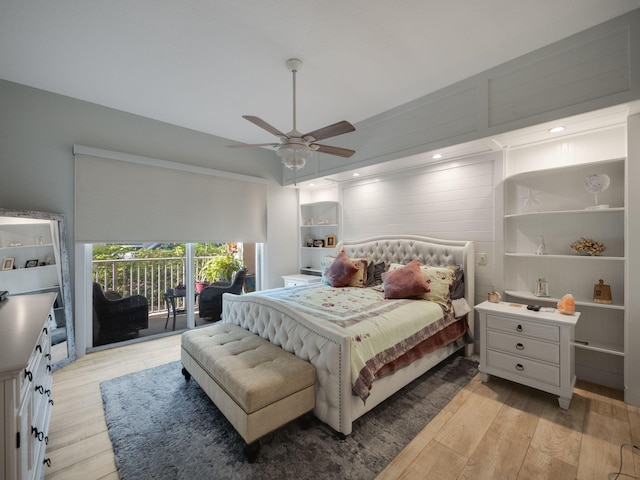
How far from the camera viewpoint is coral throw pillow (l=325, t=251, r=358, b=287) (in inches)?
143

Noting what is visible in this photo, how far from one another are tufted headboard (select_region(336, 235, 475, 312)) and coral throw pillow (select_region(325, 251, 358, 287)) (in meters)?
0.47

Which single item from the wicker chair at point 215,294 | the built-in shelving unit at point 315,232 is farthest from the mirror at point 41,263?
→ the built-in shelving unit at point 315,232

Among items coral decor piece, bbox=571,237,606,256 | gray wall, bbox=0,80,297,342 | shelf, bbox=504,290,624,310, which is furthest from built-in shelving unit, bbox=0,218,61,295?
coral decor piece, bbox=571,237,606,256

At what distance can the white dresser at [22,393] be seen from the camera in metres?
1.07

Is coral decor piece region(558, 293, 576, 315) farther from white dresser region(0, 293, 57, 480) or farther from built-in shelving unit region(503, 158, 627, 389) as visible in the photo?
white dresser region(0, 293, 57, 480)

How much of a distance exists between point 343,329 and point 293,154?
1.46 meters

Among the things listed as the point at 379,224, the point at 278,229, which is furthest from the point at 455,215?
the point at 278,229

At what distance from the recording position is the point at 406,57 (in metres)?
2.41

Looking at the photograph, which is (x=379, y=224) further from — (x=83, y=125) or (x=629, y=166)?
(x=83, y=125)

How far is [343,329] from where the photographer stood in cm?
201

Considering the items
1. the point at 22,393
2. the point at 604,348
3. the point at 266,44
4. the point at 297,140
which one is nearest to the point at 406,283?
the point at 604,348

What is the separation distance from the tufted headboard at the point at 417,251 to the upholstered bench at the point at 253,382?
7.00 ft

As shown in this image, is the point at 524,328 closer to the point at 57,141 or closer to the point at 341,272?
the point at 341,272

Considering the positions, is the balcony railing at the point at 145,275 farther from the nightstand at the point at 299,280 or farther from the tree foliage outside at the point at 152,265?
A: the nightstand at the point at 299,280
